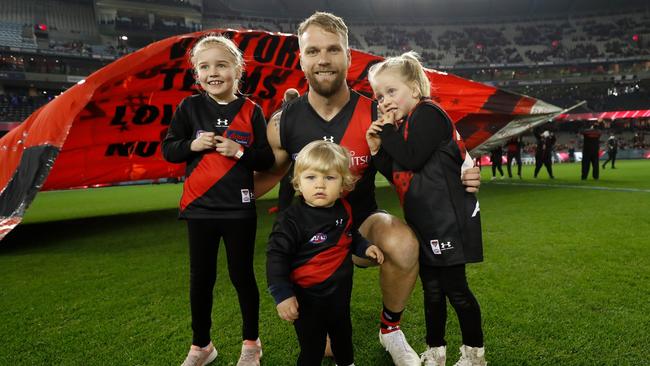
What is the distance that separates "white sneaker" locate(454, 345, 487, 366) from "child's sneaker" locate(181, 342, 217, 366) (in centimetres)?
124

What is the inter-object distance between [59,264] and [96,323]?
6.80 ft

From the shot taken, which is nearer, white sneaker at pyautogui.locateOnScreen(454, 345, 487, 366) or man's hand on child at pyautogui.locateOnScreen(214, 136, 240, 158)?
white sneaker at pyautogui.locateOnScreen(454, 345, 487, 366)

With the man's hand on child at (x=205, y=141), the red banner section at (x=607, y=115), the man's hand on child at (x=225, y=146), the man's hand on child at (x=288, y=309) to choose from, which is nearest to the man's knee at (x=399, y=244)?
the man's hand on child at (x=288, y=309)

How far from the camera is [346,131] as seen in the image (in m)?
→ 2.14

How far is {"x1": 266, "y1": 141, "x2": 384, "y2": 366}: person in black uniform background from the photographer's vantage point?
169 centimetres

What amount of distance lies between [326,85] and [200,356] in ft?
4.93

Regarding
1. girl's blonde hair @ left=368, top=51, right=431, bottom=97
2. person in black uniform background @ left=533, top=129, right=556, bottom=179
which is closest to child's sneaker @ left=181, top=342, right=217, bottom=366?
girl's blonde hair @ left=368, top=51, right=431, bottom=97

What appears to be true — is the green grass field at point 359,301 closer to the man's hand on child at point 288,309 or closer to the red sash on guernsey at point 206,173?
the man's hand on child at point 288,309

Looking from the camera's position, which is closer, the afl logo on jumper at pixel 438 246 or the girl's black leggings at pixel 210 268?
the afl logo on jumper at pixel 438 246

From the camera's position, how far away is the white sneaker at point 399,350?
1973mm

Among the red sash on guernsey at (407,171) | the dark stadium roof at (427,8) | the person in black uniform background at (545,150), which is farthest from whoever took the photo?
the dark stadium roof at (427,8)

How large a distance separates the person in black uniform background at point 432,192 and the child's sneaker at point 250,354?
833 mm

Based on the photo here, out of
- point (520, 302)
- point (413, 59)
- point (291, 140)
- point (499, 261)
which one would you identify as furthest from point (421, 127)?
point (499, 261)

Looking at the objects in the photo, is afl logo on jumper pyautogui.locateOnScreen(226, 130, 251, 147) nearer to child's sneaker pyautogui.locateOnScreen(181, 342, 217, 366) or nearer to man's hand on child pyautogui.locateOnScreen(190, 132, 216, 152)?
man's hand on child pyautogui.locateOnScreen(190, 132, 216, 152)
